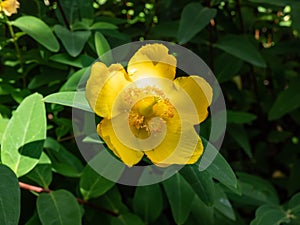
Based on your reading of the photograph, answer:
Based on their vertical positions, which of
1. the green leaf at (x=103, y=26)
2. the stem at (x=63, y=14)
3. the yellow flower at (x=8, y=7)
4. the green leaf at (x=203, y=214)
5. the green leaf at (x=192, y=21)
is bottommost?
the green leaf at (x=203, y=214)

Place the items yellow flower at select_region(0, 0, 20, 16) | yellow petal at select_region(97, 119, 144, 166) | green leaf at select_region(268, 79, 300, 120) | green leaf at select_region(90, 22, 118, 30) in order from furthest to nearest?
green leaf at select_region(268, 79, 300, 120) → green leaf at select_region(90, 22, 118, 30) → yellow flower at select_region(0, 0, 20, 16) → yellow petal at select_region(97, 119, 144, 166)

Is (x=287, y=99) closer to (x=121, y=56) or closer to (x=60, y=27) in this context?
(x=121, y=56)

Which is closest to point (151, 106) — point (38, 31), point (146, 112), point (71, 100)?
point (146, 112)

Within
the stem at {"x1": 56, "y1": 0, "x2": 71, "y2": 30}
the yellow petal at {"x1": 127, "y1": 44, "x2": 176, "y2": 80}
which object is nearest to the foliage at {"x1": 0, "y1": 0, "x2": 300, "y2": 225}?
the stem at {"x1": 56, "y1": 0, "x2": 71, "y2": 30}

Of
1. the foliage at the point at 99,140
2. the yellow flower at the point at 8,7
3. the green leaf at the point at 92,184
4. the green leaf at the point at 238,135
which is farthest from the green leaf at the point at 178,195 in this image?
the yellow flower at the point at 8,7

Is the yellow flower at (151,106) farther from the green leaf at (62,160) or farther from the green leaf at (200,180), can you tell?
the green leaf at (62,160)

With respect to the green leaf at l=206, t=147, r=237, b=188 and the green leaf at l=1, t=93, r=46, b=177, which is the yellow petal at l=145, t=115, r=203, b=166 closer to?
the green leaf at l=206, t=147, r=237, b=188

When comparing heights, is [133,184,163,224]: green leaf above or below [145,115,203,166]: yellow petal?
below

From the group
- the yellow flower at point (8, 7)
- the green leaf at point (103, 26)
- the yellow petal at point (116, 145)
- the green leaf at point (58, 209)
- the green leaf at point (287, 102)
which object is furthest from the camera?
the green leaf at point (287, 102)
